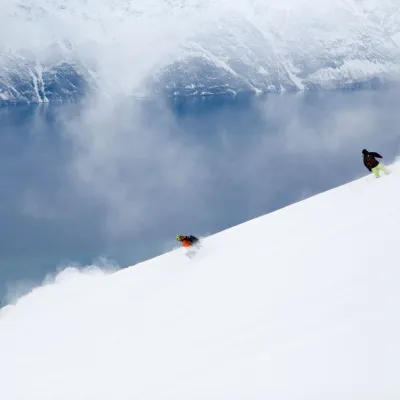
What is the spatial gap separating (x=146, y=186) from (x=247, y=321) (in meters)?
123

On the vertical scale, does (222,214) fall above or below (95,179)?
below

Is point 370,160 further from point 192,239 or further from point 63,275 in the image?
point 63,275

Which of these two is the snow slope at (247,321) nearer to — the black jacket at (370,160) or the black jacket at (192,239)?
the black jacket at (192,239)

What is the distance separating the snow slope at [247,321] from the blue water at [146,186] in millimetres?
60708

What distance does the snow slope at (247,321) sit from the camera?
8047mm

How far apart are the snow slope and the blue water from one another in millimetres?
60708

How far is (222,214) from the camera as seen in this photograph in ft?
342

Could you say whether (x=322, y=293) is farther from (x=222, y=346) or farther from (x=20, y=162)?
(x=20, y=162)

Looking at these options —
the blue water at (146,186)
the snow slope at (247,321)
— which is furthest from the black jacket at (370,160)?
the blue water at (146,186)

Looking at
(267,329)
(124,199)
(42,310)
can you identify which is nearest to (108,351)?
(267,329)

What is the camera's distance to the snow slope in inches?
317

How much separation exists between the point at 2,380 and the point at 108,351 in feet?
12.6

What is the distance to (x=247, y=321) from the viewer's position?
11523mm

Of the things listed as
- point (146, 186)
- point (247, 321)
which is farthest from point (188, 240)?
point (146, 186)
